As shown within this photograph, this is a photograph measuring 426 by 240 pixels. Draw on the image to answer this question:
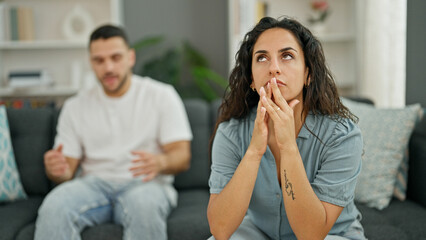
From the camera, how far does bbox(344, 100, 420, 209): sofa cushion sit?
1811 millimetres

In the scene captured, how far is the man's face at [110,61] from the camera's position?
209 cm

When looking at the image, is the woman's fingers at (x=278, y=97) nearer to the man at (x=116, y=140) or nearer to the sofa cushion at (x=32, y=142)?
the man at (x=116, y=140)

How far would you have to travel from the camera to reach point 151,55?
3896mm

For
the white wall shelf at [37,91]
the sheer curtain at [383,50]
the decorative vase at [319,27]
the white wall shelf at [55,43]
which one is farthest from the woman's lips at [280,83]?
the white wall shelf at [37,91]

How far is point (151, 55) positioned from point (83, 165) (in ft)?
6.41

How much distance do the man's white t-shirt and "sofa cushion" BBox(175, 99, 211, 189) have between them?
0.37 ft

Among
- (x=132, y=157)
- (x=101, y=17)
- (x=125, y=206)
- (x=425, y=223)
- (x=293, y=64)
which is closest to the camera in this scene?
(x=293, y=64)

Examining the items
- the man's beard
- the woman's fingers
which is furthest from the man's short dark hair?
the woman's fingers

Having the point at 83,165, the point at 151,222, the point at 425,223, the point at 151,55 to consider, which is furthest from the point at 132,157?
the point at 151,55

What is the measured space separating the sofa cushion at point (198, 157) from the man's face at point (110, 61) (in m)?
0.42

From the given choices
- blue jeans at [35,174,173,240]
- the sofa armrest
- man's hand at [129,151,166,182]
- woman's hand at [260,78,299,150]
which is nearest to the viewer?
woman's hand at [260,78,299,150]

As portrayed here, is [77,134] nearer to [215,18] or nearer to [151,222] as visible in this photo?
[151,222]

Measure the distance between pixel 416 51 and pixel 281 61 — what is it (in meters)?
1.14

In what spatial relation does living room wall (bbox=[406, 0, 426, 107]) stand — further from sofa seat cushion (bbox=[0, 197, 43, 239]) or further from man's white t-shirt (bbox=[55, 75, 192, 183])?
sofa seat cushion (bbox=[0, 197, 43, 239])
